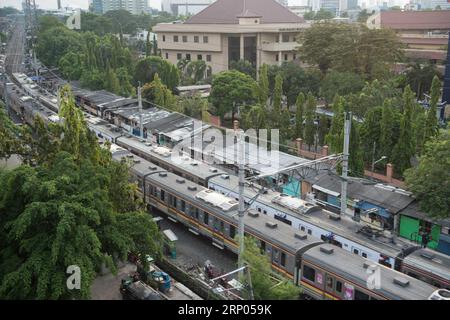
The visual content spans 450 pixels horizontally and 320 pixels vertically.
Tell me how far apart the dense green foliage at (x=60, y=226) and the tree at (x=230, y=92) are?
85.7ft

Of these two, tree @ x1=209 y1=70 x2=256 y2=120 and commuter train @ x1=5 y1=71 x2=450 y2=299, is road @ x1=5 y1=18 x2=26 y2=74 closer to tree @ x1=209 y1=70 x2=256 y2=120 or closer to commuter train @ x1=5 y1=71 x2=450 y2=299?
tree @ x1=209 y1=70 x2=256 y2=120

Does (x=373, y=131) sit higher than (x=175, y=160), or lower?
higher

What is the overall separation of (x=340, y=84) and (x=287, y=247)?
27.2m

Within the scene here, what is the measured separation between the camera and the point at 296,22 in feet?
221

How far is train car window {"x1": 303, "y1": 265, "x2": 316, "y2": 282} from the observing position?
16114 mm

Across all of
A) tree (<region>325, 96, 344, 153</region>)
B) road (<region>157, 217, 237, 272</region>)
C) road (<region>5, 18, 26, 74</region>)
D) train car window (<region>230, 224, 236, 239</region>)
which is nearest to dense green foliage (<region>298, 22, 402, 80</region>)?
tree (<region>325, 96, 344, 153</region>)

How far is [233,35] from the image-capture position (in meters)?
61.6

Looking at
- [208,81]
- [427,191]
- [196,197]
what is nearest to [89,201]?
[196,197]

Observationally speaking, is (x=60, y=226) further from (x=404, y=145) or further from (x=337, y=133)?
(x=337, y=133)

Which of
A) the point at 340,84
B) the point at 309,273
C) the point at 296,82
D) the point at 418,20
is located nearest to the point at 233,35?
the point at 296,82

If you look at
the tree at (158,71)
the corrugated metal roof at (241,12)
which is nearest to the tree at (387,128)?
the tree at (158,71)

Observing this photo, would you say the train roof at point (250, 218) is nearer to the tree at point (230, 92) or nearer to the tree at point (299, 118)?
the tree at point (299, 118)

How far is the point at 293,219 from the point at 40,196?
10.6 metres

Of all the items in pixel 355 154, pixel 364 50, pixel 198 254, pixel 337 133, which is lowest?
pixel 198 254
